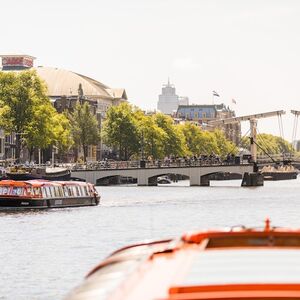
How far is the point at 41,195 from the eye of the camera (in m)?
64.1

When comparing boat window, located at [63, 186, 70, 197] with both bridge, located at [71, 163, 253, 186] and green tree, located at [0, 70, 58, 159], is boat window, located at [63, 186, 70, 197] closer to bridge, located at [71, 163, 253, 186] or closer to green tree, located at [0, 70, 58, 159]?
green tree, located at [0, 70, 58, 159]

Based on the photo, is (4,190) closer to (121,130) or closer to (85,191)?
(85,191)

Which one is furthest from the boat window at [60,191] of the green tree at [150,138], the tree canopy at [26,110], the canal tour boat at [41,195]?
the green tree at [150,138]

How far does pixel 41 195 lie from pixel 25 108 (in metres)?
44.6

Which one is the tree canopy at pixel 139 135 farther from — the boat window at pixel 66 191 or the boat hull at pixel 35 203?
the boat hull at pixel 35 203

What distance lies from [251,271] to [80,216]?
50.2 metres

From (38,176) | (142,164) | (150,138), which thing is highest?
(150,138)

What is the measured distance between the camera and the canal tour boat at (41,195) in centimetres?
6259

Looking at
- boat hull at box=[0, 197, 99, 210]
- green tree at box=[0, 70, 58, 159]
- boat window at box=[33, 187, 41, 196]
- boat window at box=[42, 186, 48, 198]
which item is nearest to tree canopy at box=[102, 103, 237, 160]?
green tree at box=[0, 70, 58, 159]

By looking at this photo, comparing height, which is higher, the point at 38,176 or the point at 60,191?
the point at 38,176

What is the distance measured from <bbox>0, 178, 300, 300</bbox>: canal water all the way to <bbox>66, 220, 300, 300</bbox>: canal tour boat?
16.3 m

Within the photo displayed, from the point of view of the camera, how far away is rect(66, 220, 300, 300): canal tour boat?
548cm

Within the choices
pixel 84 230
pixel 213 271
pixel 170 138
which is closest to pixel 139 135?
pixel 170 138

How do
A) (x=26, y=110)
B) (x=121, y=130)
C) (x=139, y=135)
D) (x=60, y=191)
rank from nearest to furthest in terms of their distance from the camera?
(x=60, y=191) < (x=26, y=110) < (x=121, y=130) < (x=139, y=135)
